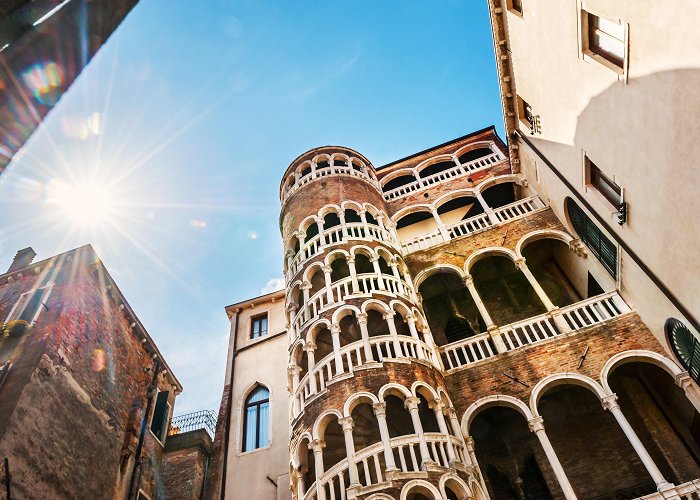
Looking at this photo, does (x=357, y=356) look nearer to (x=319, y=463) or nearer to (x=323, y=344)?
(x=323, y=344)

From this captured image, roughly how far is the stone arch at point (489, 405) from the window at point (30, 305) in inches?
539

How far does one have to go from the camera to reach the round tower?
1054 cm

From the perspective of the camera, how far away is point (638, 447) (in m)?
10.7

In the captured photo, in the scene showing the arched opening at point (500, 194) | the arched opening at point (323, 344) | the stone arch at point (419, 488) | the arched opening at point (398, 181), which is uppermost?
the arched opening at point (398, 181)

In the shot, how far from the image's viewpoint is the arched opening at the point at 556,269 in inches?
658

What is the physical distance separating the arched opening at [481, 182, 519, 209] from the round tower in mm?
5751

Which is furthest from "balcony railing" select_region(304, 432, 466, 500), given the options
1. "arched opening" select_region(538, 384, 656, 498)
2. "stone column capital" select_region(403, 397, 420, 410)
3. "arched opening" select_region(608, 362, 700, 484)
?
"arched opening" select_region(608, 362, 700, 484)

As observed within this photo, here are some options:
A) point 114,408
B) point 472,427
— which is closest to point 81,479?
point 114,408

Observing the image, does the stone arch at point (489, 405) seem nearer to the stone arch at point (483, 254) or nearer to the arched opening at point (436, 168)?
the stone arch at point (483, 254)

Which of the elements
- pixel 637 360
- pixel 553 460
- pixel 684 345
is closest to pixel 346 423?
pixel 553 460

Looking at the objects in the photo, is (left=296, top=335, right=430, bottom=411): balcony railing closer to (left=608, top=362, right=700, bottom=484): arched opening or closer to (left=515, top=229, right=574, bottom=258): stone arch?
(left=515, top=229, right=574, bottom=258): stone arch

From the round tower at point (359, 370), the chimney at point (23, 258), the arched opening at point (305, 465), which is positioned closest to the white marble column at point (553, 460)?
the round tower at point (359, 370)

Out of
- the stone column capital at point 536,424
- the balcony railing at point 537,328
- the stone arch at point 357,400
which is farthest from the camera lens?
the balcony railing at point 537,328

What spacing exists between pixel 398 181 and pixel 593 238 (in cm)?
1206
